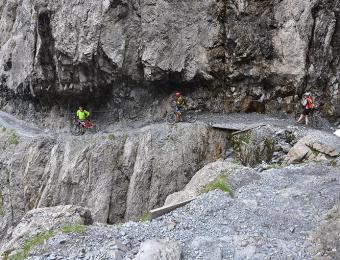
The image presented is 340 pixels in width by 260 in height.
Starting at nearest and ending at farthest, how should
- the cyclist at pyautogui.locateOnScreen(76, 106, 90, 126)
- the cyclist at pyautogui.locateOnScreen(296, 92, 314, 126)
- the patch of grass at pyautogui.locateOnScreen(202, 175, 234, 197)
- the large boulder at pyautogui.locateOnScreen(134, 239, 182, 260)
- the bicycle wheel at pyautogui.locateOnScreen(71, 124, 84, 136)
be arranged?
the large boulder at pyautogui.locateOnScreen(134, 239, 182, 260) → the patch of grass at pyautogui.locateOnScreen(202, 175, 234, 197) → the cyclist at pyautogui.locateOnScreen(296, 92, 314, 126) → the cyclist at pyautogui.locateOnScreen(76, 106, 90, 126) → the bicycle wheel at pyautogui.locateOnScreen(71, 124, 84, 136)

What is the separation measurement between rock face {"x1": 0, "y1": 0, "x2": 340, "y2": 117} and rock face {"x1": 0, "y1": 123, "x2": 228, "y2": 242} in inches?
181

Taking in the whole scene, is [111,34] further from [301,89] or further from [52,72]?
[301,89]

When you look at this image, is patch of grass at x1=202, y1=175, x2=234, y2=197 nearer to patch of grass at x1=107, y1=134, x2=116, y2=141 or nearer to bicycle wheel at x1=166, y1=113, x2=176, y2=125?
bicycle wheel at x1=166, y1=113, x2=176, y2=125

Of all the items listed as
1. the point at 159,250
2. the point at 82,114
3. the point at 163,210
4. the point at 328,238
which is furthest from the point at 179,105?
the point at 328,238

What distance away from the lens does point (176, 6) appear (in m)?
30.9

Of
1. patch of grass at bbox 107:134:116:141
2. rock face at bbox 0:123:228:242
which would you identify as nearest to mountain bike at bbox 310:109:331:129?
rock face at bbox 0:123:228:242

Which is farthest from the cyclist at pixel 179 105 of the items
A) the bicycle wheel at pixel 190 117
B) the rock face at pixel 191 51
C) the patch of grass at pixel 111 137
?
the patch of grass at pixel 111 137

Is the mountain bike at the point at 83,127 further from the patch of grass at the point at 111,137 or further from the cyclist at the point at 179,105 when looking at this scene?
the cyclist at the point at 179,105

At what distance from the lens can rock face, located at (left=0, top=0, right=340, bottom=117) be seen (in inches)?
1057

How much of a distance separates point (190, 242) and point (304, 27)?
20.4 metres

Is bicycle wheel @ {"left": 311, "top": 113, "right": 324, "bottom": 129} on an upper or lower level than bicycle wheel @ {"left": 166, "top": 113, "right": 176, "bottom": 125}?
upper

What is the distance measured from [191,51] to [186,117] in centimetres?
554

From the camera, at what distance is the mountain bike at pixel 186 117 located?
29391 mm

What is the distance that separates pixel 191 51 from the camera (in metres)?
30.6
